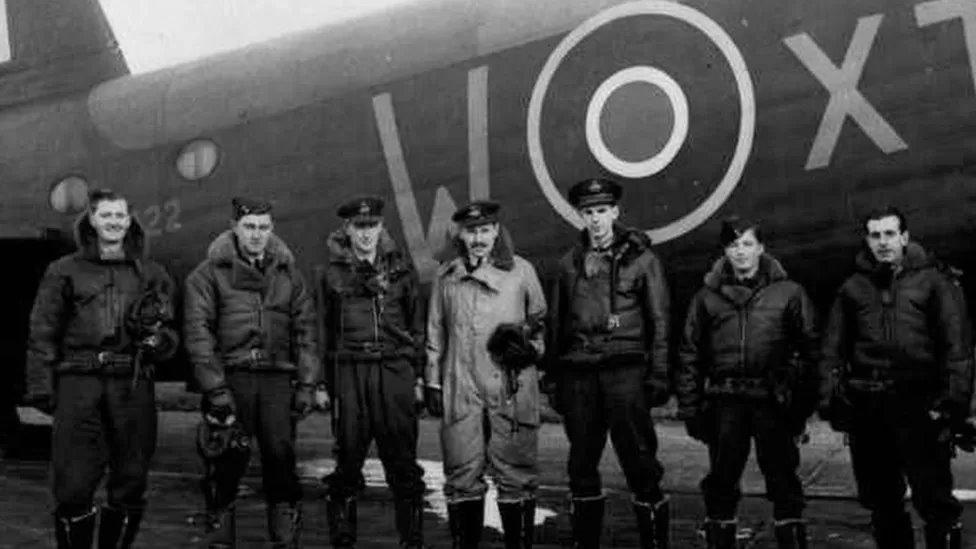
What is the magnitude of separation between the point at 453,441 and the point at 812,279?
2208 millimetres

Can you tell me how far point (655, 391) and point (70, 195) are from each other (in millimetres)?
6066

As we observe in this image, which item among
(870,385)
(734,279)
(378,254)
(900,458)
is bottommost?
(900,458)

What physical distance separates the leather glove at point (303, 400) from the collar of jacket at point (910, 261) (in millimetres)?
2710

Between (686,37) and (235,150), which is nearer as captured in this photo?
(686,37)

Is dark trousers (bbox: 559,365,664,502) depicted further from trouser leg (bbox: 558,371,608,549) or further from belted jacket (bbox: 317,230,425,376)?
belted jacket (bbox: 317,230,425,376)

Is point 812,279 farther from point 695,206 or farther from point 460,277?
point 460,277

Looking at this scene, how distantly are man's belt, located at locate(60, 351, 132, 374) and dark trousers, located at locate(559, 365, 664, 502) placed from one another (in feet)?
6.92

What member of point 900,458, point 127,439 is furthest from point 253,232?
point 900,458

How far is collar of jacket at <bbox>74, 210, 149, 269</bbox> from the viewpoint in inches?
236

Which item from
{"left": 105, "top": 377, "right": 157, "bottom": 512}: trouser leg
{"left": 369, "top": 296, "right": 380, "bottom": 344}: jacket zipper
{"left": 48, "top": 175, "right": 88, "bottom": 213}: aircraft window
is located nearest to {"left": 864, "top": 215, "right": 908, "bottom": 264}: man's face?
{"left": 369, "top": 296, "right": 380, "bottom": 344}: jacket zipper

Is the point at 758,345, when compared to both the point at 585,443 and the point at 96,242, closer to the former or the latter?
the point at 585,443

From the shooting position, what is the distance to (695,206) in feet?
22.8

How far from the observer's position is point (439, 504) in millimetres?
8461

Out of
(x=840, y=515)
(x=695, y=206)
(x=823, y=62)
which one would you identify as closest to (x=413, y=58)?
(x=695, y=206)
